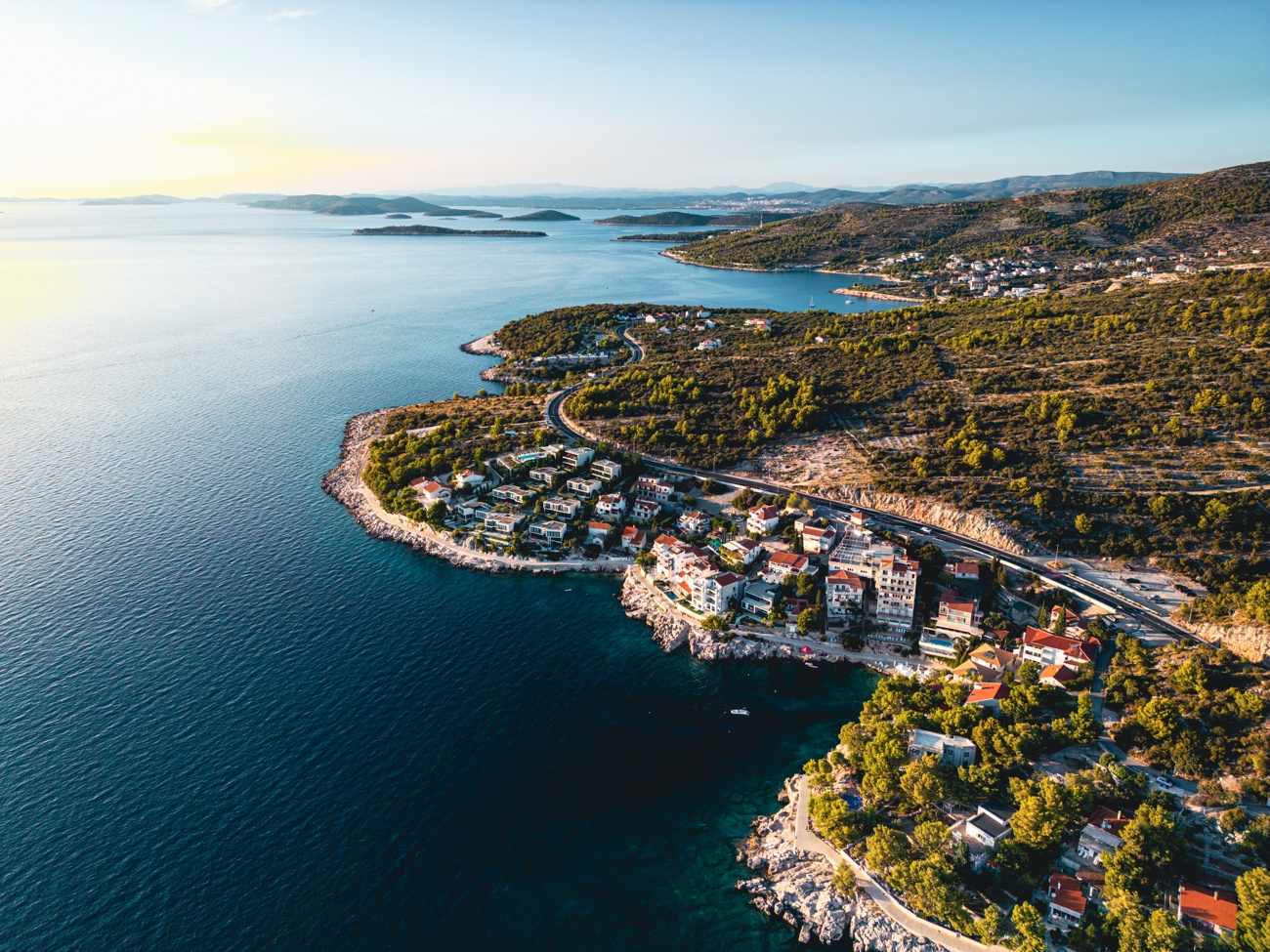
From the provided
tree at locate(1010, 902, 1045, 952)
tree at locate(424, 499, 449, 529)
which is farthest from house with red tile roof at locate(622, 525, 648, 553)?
tree at locate(1010, 902, 1045, 952)

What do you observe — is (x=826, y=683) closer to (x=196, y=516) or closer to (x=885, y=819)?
(x=885, y=819)

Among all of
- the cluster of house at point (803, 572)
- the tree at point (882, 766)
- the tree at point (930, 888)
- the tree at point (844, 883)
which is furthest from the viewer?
the cluster of house at point (803, 572)

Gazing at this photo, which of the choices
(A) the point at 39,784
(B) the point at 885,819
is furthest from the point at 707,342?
(A) the point at 39,784

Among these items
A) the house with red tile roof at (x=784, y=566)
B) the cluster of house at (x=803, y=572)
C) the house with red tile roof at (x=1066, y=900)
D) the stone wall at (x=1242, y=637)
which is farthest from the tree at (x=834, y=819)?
the stone wall at (x=1242, y=637)

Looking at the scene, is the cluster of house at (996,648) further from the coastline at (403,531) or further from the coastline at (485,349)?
the coastline at (485,349)

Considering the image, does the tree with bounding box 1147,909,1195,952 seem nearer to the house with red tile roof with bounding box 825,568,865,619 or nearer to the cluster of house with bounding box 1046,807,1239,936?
the cluster of house with bounding box 1046,807,1239,936

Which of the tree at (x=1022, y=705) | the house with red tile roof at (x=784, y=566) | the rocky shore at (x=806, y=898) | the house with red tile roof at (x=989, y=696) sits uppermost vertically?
the house with red tile roof at (x=784, y=566)
